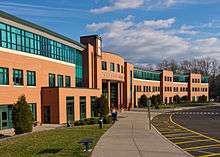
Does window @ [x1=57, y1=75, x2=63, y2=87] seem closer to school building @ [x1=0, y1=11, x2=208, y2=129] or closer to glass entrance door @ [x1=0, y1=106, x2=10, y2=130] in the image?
school building @ [x1=0, y1=11, x2=208, y2=129]

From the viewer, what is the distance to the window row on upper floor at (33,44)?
117 ft

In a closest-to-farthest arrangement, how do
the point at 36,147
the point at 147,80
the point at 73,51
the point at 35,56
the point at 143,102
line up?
the point at 36,147 → the point at 35,56 → the point at 73,51 → the point at 143,102 → the point at 147,80

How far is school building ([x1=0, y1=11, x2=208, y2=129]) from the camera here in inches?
1406

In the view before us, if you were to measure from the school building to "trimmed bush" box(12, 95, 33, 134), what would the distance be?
6566 millimetres

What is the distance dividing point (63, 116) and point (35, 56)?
7539mm

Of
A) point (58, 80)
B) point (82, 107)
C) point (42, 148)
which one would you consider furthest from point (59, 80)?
point (42, 148)

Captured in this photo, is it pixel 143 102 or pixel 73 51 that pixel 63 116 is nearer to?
pixel 73 51

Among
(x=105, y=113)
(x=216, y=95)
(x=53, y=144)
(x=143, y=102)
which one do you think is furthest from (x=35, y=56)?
(x=216, y=95)

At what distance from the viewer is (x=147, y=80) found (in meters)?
97.9

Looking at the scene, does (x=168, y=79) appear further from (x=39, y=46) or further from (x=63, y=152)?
(x=63, y=152)

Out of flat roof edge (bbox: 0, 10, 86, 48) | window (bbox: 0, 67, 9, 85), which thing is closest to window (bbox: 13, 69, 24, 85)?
window (bbox: 0, 67, 9, 85)

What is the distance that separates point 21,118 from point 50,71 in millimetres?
17732

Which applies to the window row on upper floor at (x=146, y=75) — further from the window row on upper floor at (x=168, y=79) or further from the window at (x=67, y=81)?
the window at (x=67, y=81)

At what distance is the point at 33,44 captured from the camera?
1620 inches
